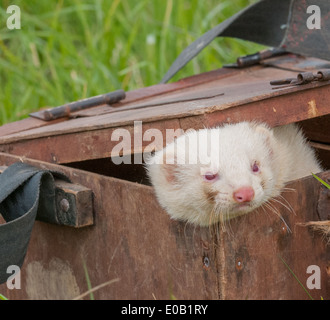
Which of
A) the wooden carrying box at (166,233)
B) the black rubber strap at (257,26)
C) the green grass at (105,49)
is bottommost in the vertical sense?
the wooden carrying box at (166,233)

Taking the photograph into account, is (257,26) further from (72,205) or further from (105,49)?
(105,49)

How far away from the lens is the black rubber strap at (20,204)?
2.04m

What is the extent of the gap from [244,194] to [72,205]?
55 centimetres

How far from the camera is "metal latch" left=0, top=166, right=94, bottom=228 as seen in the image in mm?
2125

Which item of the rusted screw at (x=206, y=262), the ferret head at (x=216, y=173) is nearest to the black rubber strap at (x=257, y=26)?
the ferret head at (x=216, y=173)

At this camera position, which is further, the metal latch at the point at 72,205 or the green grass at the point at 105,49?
the green grass at the point at 105,49

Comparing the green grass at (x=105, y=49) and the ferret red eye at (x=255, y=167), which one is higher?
the green grass at (x=105, y=49)

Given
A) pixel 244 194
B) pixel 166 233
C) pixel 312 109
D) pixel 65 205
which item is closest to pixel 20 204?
pixel 65 205

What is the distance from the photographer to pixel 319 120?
2545mm

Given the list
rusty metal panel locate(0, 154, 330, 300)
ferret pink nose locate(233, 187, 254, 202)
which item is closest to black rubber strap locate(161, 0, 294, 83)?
rusty metal panel locate(0, 154, 330, 300)

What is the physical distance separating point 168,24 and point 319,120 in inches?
75.9

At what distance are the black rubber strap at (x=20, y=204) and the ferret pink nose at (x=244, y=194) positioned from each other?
57 cm

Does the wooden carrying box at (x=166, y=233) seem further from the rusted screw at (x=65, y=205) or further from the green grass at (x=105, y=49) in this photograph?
the green grass at (x=105, y=49)
